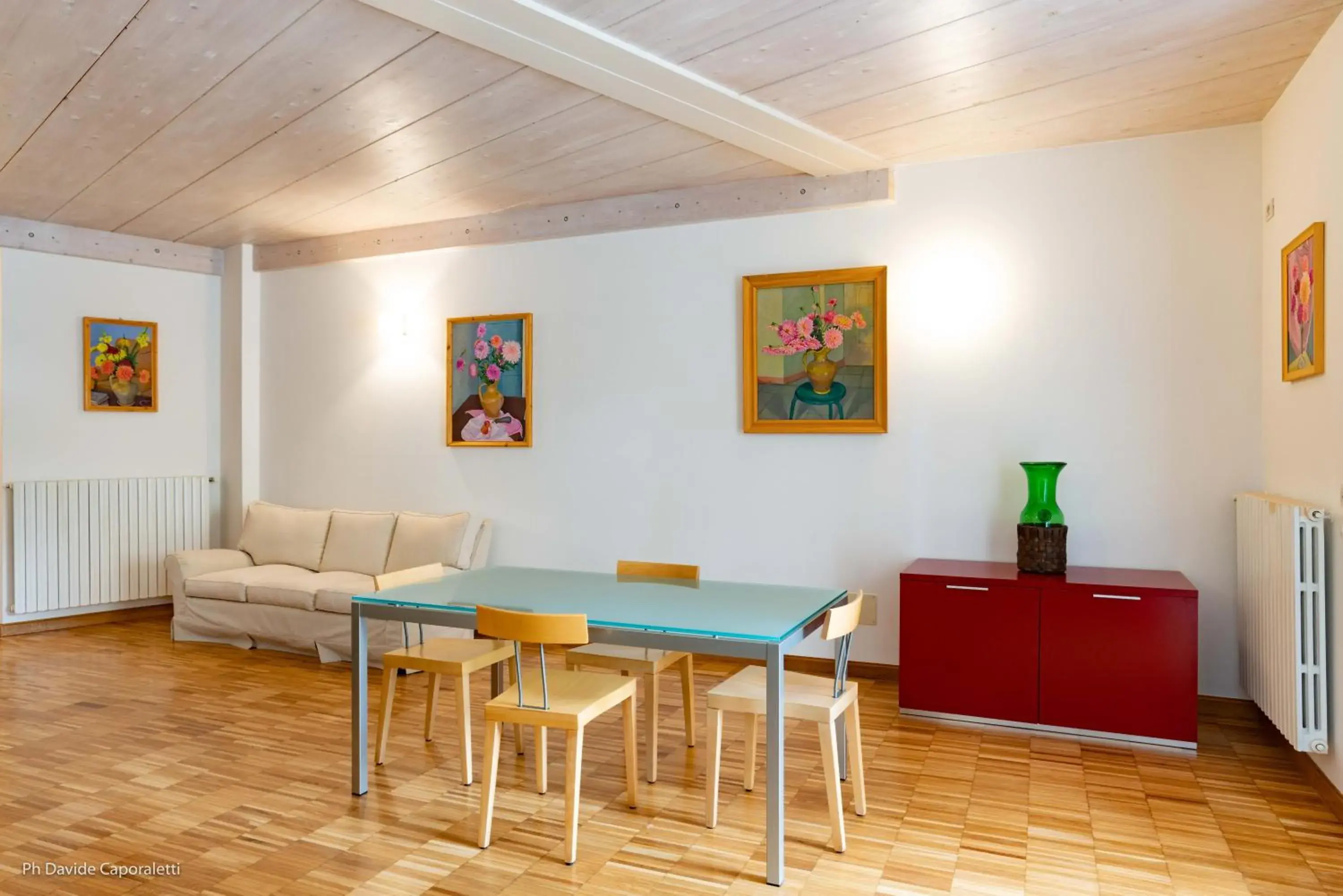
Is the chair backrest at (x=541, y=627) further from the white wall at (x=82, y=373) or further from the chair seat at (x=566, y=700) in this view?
the white wall at (x=82, y=373)

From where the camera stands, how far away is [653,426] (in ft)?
18.0

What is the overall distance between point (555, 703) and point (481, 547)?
3037 millimetres

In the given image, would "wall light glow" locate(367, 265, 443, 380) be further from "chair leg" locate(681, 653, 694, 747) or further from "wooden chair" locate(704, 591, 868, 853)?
"wooden chair" locate(704, 591, 868, 853)

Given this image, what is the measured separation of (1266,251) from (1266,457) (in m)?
0.91

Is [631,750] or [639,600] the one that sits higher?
[639,600]

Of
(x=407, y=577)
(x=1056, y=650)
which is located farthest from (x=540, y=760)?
(x=1056, y=650)

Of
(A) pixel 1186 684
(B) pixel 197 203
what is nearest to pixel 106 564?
(B) pixel 197 203

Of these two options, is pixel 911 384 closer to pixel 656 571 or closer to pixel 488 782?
pixel 656 571

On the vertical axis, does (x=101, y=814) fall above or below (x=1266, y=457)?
below

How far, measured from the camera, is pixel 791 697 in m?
3.03

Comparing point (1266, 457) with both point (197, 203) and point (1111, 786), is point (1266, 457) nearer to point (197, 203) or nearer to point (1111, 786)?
point (1111, 786)

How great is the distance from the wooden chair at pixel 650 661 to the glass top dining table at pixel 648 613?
6.8 inches

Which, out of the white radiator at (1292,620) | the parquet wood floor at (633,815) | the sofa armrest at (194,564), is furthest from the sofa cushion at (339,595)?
the white radiator at (1292,620)

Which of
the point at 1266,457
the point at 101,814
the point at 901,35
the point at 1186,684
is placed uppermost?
the point at 901,35
